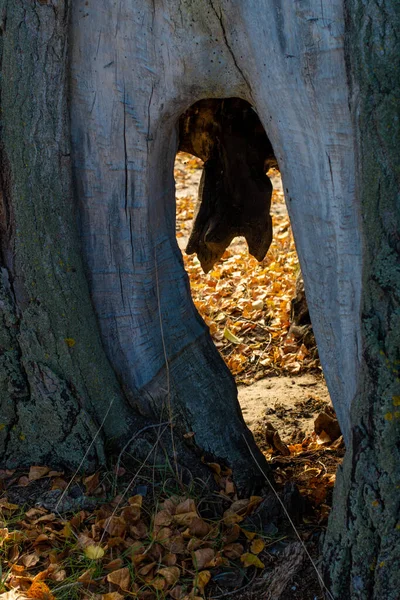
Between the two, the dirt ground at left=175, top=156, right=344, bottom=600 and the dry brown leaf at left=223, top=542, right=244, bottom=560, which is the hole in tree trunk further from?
the dry brown leaf at left=223, top=542, right=244, bottom=560

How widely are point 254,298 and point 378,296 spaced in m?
3.59

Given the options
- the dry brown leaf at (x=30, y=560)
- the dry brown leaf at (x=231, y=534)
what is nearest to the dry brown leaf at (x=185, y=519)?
the dry brown leaf at (x=231, y=534)

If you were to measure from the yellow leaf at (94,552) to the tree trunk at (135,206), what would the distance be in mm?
466

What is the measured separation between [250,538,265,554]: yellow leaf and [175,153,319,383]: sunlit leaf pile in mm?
1978

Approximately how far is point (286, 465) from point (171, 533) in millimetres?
959

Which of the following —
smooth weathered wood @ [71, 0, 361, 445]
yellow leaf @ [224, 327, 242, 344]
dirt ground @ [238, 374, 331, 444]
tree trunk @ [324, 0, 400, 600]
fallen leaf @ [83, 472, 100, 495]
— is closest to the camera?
tree trunk @ [324, 0, 400, 600]

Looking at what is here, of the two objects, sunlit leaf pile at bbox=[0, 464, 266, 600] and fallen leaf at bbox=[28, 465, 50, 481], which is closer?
sunlit leaf pile at bbox=[0, 464, 266, 600]

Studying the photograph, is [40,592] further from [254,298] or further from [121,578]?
[254,298]

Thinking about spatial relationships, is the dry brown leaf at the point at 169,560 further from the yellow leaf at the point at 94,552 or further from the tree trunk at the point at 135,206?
the tree trunk at the point at 135,206

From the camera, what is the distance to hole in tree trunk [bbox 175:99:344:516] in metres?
3.79

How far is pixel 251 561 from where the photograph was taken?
9.02ft

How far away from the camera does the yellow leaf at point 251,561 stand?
2748 millimetres

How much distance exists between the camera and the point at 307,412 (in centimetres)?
436

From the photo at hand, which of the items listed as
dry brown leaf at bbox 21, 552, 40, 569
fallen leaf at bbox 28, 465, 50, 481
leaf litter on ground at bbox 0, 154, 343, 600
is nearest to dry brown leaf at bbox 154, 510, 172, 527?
leaf litter on ground at bbox 0, 154, 343, 600
